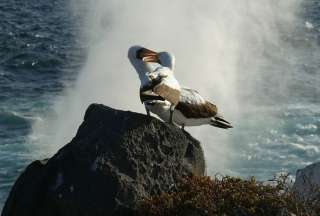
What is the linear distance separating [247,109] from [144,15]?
19.7 metres

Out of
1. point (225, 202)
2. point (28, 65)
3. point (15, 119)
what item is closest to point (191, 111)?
point (225, 202)

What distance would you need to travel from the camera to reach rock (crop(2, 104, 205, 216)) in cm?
1266

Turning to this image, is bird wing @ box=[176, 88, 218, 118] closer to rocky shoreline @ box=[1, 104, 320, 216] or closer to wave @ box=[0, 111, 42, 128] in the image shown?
rocky shoreline @ box=[1, 104, 320, 216]

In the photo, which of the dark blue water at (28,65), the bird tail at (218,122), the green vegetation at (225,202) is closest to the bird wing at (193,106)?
the bird tail at (218,122)

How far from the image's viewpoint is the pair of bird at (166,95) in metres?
13.5

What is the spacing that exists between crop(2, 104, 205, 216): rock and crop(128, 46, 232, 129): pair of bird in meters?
0.36

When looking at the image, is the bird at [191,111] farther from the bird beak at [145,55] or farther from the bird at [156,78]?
the bird beak at [145,55]

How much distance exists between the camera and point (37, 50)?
184 ft

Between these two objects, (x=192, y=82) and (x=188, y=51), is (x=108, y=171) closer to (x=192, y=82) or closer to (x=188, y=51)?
(x=192, y=82)

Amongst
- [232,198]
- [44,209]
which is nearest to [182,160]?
[232,198]

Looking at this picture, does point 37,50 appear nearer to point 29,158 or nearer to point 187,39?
point 187,39

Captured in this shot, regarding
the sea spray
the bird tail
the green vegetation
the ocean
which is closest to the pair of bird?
the bird tail

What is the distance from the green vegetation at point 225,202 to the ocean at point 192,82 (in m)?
19.2

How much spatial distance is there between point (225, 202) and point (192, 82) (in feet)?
126
